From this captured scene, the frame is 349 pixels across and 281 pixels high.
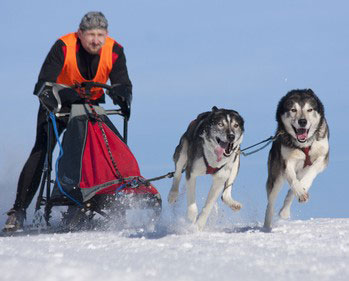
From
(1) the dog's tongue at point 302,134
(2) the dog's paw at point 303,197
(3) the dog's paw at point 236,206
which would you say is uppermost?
→ (1) the dog's tongue at point 302,134

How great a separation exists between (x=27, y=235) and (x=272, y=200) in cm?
208

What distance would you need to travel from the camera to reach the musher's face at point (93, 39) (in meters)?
4.99

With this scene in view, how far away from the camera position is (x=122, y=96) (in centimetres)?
489

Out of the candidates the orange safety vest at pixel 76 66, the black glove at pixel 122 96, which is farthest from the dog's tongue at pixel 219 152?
the orange safety vest at pixel 76 66

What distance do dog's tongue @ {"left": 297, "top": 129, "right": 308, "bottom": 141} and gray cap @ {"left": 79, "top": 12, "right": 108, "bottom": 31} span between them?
1845mm

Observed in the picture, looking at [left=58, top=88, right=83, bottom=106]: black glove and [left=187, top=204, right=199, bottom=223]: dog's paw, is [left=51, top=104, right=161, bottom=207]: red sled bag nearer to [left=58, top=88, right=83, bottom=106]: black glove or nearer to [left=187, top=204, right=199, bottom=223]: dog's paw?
[left=58, top=88, right=83, bottom=106]: black glove

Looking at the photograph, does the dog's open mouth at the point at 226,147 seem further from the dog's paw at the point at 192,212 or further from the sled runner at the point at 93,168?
the sled runner at the point at 93,168

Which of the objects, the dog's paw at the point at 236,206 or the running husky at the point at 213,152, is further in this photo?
the dog's paw at the point at 236,206

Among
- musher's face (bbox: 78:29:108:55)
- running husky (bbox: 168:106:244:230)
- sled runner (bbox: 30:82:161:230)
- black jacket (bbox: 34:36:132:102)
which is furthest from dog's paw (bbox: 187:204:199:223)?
Answer: musher's face (bbox: 78:29:108:55)

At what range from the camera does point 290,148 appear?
16.2ft

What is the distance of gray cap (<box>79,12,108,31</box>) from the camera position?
4969 mm

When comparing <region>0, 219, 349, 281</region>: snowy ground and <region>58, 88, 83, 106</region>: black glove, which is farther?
<region>58, 88, 83, 106</region>: black glove

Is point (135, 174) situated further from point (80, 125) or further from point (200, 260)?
point (200, 260)

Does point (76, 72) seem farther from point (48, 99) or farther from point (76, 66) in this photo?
point (48, 99)
